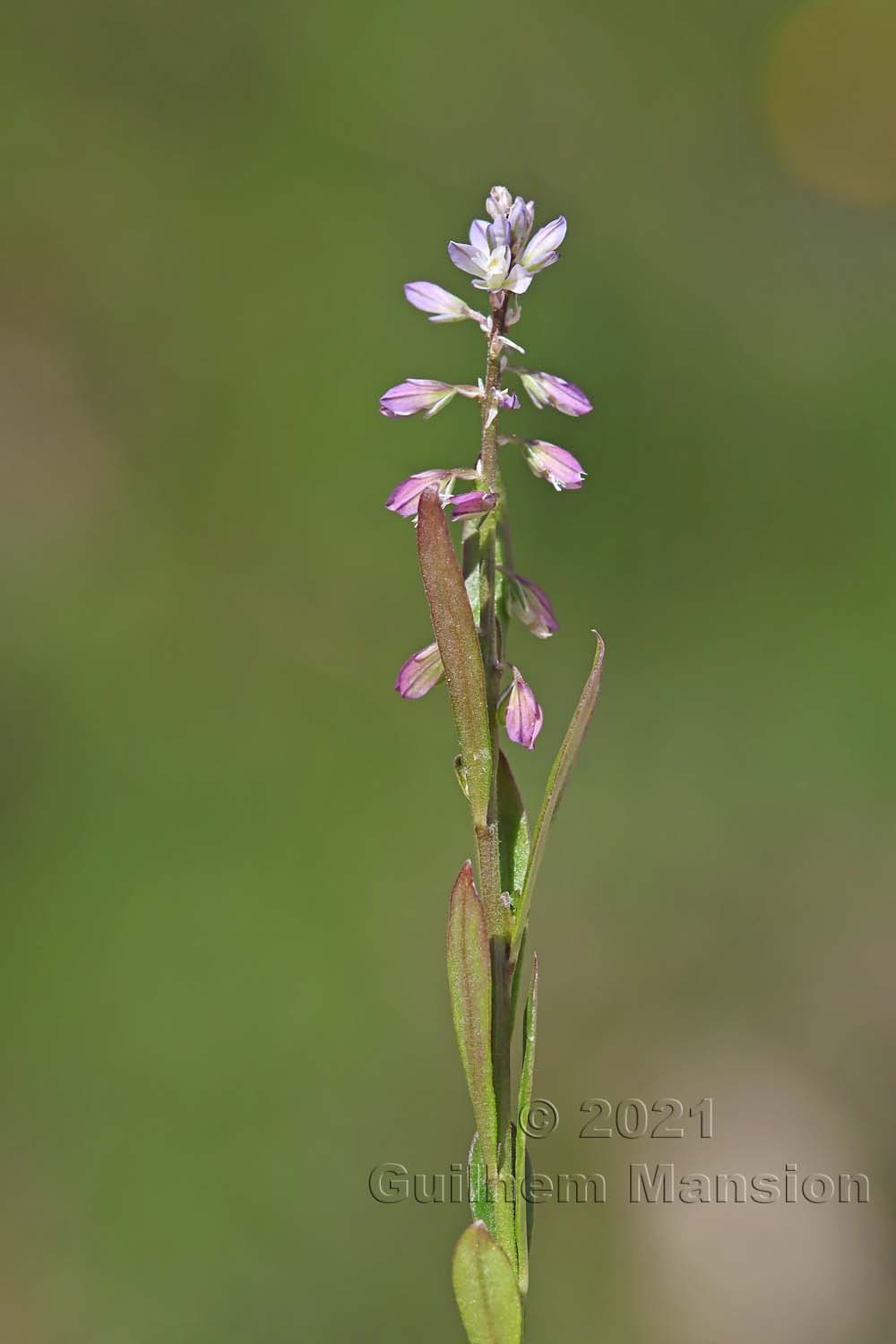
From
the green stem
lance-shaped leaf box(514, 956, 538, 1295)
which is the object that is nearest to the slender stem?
the green stem

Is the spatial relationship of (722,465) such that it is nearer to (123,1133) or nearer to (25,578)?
(25,578)

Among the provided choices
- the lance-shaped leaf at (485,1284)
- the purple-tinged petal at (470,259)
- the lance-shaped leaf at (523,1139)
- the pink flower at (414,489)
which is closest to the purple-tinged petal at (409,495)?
the pink flower at (414,489)

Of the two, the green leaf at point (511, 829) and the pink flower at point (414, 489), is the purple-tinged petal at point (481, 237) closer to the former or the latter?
the pink flower at point (414, 489)

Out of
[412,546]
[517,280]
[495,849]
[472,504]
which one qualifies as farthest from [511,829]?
[412,546]

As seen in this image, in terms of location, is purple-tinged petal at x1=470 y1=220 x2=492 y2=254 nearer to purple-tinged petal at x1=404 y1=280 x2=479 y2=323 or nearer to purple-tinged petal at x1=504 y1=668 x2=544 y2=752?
purple-tinged petal at x1=404 y1=280 x2=479 y2=323

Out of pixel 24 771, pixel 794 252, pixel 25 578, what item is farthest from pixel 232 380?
pixel 794 252

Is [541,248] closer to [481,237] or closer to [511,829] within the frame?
[481,237]

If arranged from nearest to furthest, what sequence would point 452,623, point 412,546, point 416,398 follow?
point 452,623 → point 416,398 → point 412,546
